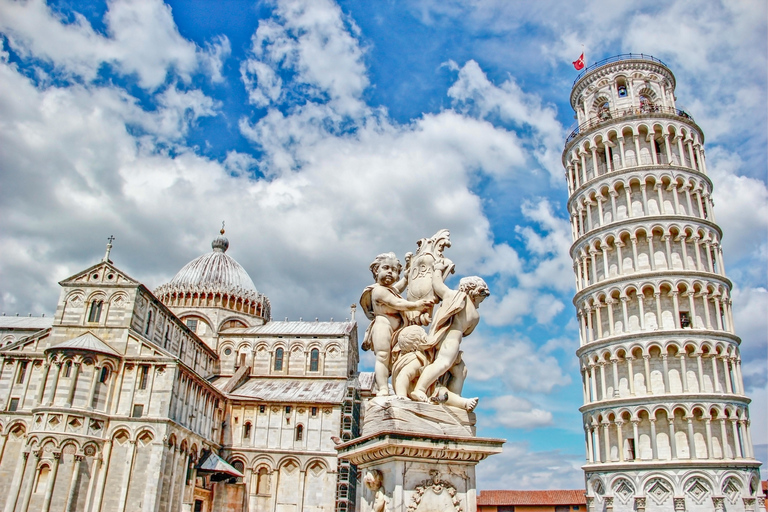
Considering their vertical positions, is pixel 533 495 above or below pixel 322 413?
below

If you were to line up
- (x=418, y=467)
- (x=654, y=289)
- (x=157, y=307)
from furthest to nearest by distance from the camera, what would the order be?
(x=157, y=307)
(x=654, y=289)
(x=418, y=467)

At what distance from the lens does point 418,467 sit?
19.0 ft

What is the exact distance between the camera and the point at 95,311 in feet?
124

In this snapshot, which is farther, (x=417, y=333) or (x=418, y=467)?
(x=417, y=333)

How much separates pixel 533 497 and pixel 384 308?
59488 millimetres

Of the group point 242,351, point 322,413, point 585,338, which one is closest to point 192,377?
point 322,413

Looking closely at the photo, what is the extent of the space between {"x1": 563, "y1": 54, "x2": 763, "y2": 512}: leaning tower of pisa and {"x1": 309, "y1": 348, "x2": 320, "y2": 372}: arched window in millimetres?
24505

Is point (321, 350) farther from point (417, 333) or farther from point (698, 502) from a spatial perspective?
point (417, 333)

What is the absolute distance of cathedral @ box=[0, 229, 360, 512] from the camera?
3278 centimetres

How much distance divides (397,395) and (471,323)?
1.20m

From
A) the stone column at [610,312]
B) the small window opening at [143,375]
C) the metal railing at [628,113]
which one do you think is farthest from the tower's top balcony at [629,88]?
the small window opening at [143,375]

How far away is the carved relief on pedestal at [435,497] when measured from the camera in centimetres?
567

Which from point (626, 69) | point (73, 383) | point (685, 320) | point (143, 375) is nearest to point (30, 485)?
point (73, 383)

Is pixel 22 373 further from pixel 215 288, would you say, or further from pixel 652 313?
pixel 652 313
